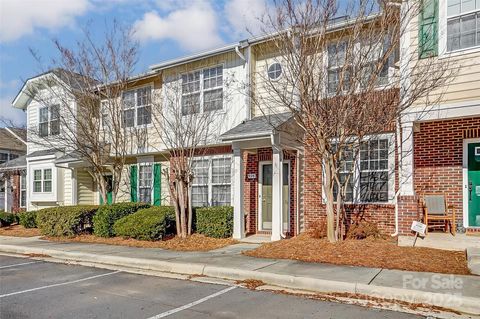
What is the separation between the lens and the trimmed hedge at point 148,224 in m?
12.1

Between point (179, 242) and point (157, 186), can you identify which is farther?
point (157, 186)

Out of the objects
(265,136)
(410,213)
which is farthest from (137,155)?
(410,213)

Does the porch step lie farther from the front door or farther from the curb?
the front door

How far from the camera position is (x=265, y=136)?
11148 millimetres

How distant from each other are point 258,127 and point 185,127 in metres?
3.06

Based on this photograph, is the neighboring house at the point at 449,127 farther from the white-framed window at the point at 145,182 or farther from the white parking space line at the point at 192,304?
the white-framed window at the point at 145,182

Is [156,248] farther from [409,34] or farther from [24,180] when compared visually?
[24,180]

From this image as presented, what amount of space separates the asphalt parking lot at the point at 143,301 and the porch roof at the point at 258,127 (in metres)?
4.95

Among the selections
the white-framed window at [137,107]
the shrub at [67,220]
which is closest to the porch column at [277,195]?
the white-framed window at [137,107]

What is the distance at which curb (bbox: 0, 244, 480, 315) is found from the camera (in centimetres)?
564

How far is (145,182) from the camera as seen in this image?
16375mm

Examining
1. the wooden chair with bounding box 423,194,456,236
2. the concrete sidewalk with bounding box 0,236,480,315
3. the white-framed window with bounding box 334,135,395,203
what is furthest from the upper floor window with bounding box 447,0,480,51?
the concrete sidewalk with bounding box 0,236,480,315

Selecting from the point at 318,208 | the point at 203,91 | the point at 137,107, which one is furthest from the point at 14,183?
the point at 318,208

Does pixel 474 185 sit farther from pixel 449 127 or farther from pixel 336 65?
pixel 336 65
